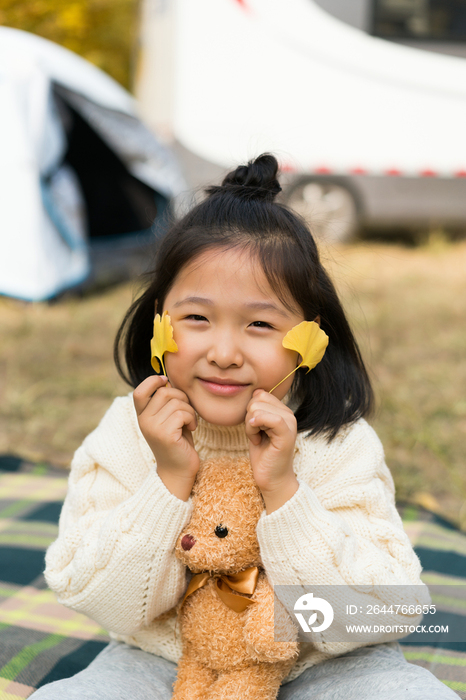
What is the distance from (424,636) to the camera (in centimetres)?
167

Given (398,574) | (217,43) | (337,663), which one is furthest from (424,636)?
(217,43)

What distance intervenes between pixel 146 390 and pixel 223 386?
134mm

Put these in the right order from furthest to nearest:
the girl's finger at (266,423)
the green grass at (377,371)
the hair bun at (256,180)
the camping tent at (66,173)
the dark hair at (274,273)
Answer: the camping tent at (66,173) → the green grass at (377,371) → the hair bun at (256,180) → the dark hair at (274,273) → the girl's finger at (266,423)

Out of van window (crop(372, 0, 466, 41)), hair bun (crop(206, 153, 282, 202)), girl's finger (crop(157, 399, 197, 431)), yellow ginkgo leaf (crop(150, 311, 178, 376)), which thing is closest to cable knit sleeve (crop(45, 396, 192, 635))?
girl's finger (crop(157, 399, 197, 431))

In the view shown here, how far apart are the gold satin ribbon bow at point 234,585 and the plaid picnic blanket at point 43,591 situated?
509mm

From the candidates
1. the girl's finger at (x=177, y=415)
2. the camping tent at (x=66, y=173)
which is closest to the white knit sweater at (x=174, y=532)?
the girl's finger at (x=177, y=415)

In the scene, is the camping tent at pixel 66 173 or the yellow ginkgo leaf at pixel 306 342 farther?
the camping tent at pixel 66 173

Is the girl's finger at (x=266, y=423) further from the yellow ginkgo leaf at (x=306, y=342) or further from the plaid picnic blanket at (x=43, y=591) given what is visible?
the plaid picnic blanket at (x=43, y=591)

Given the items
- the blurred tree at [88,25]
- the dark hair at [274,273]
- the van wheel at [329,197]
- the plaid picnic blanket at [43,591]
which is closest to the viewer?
the dark hair at [274,273]

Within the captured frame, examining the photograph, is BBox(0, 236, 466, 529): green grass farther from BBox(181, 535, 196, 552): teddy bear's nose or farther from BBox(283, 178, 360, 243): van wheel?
BBox(283, 178, 360, 243): van wheel

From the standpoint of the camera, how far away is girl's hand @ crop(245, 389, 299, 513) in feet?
3.64

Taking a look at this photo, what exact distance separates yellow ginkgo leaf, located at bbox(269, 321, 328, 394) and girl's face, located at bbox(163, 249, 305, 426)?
0.02 m

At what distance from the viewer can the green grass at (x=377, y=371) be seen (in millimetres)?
2566

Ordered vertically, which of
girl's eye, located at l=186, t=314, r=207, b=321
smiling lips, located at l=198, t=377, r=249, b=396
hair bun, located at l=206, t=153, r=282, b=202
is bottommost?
smiling lips, located at l=198, t=377, r=249, b=396
